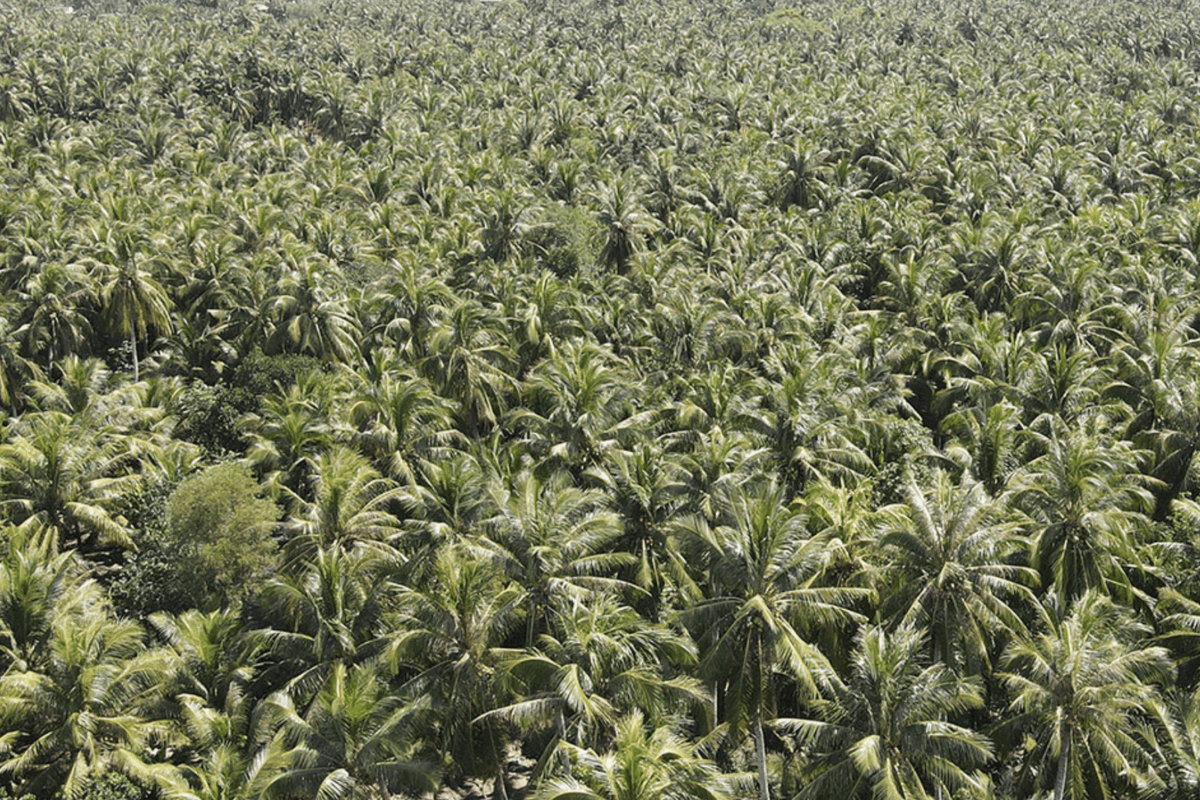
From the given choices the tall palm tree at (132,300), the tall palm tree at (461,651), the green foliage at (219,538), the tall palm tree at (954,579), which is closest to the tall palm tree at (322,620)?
the tall palm tree at (461,651)

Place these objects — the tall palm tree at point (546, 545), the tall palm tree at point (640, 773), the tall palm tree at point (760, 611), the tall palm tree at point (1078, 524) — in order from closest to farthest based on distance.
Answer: the tall palm tree at point (640, 773) < the tall palm tree at point (760, 611) < the tall palm tree at point (546, 545) < the tall palm tree at point (1078, 524)

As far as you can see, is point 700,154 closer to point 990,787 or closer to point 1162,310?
point 1162,310

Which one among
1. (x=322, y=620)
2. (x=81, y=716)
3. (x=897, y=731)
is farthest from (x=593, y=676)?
(x=81, y=716)

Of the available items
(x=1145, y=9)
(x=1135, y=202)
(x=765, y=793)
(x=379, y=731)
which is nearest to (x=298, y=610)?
(x=379, y=731)

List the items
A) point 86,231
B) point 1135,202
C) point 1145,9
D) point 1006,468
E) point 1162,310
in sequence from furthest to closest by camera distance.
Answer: point 1145,9
point 1135,202
point 86,231
point 1162,310
point 1006,468

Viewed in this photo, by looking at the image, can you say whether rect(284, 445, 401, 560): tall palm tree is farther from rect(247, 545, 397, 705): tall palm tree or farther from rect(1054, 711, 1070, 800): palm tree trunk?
rect(1054, 711, 1070, 800): palm tree trunk

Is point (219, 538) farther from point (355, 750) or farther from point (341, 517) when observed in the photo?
point (355, 750)

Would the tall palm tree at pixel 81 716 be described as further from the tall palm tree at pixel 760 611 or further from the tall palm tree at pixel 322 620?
the tall palm tree at pixel 760 611
